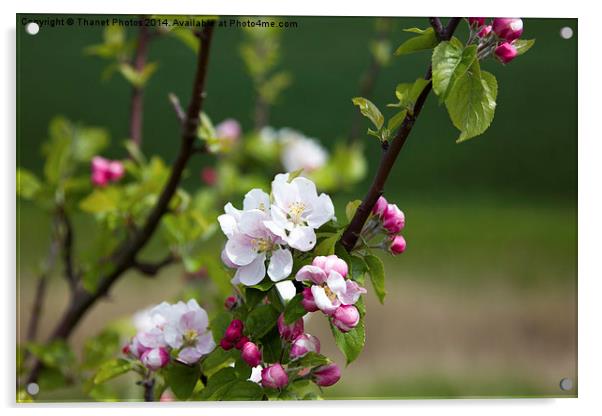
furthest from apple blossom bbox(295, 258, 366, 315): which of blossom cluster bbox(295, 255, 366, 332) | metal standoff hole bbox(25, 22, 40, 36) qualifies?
metal standoff hole bbox(25, 22, 40, 36)

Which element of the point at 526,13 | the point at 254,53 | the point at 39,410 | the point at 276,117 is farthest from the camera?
the point at 276,117

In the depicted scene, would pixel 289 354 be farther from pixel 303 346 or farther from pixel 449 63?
pixel 449 63

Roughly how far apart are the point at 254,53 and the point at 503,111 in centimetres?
55

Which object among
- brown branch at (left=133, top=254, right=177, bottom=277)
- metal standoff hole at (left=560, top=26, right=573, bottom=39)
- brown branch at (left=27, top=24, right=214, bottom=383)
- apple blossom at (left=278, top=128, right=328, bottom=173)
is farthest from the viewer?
apple blossom at (left=278, top=128, right=328, bottom=173)

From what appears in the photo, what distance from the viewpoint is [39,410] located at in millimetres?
1287

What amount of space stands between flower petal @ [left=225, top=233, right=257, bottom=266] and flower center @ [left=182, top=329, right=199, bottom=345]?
0.14m

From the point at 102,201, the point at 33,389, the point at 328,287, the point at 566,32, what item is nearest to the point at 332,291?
the point at 328,287

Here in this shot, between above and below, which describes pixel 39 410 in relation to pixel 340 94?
below

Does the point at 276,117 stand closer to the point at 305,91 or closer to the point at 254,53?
the point at 305,91

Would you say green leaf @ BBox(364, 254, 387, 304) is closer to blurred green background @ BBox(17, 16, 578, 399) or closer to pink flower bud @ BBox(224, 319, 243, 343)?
pink flower bud @ BBox(224, 319, 243, 343)

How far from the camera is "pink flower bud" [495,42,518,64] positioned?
82 centimetres

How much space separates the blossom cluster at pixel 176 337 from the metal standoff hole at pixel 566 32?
88 cm

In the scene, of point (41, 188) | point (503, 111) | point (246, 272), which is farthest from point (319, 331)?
point (246, 272)

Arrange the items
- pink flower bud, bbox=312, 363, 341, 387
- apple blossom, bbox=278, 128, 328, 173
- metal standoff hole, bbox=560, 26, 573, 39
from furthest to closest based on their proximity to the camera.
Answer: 1. apple blossom, bbox=278, 128, 328, 173
2. metal standoff hole, bbox=560, 26, 573, 39
3. pink flower bud, bbox=312, 363, 341, 387
